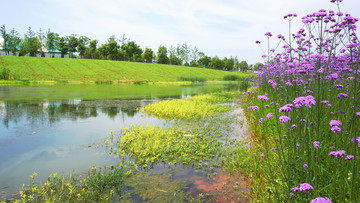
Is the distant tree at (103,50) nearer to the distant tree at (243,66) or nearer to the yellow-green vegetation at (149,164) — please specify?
the distant tree at (243,66)

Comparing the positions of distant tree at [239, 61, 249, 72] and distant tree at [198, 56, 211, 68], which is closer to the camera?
distant tree at [198, 56, 211, 68]

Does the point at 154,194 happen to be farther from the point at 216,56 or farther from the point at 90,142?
the point at 216,56

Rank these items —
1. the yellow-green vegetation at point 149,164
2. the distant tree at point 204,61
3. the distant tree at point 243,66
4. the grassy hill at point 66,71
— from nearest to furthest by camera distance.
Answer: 1. the yellow-green vegetation at point 149,164
2. the grassy hill at point 66,71
3. the distant tree at point 204,61
4. the distant tree at point 243,66

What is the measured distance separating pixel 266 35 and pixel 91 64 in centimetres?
6869

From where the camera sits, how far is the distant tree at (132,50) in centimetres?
8825

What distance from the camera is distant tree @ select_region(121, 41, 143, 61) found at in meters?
88.2

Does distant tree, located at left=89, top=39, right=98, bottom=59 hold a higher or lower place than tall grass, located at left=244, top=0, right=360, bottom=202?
higher

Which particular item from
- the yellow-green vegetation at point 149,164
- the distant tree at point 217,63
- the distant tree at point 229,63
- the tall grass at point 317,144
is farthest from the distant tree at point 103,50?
the tall grass at point 317,144

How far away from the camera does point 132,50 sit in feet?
291

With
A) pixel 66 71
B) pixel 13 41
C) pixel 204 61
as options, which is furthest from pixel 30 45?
pixel 204 61

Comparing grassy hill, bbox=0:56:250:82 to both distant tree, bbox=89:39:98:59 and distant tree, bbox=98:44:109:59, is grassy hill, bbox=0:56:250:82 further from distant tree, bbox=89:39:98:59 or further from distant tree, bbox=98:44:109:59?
distant tree, bbox=89:39:98:59

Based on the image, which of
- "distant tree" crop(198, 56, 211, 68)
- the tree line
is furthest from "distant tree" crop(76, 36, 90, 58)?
"distant tree" crop(198, 56, 211, 68)

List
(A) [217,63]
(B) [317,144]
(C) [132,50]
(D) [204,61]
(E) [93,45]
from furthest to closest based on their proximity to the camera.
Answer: (D) [204,61]
(A) [217,63]
(C) [132,50]
(E) [93,45]
(B) [317,144]

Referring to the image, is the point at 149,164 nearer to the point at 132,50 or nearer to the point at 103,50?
the point at 103,50
